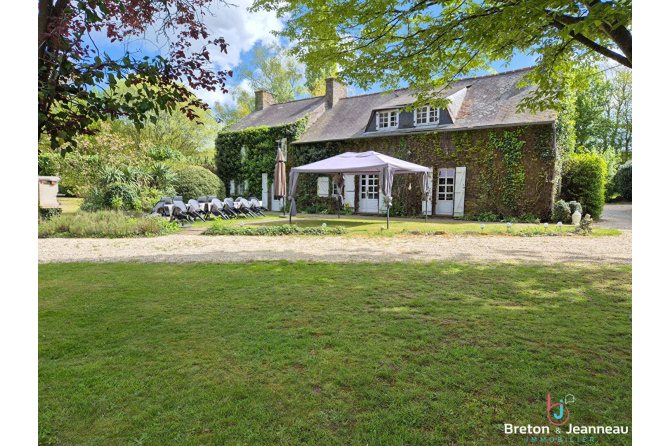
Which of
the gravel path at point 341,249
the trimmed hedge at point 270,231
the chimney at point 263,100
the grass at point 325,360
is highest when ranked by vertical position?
the chimney at point 263,100

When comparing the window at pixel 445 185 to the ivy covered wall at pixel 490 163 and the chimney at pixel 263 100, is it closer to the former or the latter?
the ivy covered wall at pixel 490 163

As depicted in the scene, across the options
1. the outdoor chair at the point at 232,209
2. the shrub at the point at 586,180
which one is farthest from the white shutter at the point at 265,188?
the shrub at the point at 586,180

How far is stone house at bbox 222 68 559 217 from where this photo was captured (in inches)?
540

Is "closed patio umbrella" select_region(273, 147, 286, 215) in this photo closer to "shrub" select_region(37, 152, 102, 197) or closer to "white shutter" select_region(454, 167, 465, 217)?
"white shutter" select_region(454, 167, 465, 217)

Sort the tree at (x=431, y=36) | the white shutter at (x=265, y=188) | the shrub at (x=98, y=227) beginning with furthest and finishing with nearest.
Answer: the white shutter at (x=265, y=188), the shrub at (x=98, y=227), the tree at (x=431, y=36)

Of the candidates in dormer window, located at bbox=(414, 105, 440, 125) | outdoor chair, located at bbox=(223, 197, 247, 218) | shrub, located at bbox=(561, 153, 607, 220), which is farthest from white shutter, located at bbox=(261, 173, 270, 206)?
shrub, located at bbox=(561, 153, 607, 220)

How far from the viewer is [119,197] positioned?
12.8 meters

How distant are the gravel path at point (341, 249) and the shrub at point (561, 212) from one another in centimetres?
354

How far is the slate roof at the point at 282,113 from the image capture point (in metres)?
21.3

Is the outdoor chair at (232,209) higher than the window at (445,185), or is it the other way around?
the window at (445,185)

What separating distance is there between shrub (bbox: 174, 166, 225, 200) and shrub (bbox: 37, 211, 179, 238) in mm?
7756

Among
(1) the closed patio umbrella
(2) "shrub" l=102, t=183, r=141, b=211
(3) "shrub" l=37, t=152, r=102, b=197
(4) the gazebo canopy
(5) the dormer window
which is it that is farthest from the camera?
(5) the dormer window

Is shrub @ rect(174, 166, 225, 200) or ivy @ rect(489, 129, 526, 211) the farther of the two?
shrub @ rect(174, 166, 225, 200)

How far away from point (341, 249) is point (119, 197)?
9414mm
